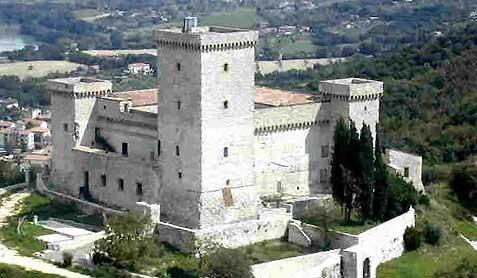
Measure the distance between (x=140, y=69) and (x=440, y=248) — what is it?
3738 inches

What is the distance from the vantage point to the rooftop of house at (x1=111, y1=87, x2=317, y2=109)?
54.6m

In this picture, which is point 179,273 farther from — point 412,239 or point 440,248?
point 440,248

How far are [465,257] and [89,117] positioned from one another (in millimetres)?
17799

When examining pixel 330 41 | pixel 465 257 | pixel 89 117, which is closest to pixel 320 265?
pixel 465 257

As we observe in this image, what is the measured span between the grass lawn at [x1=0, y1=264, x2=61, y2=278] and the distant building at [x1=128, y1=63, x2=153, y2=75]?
316 ft

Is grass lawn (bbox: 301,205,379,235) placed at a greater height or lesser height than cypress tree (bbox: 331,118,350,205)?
lesser

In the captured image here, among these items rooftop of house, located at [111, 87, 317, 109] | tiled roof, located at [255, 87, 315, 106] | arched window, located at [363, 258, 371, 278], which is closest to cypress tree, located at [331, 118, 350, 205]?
arched window, located at [363, 258, 371, 278]

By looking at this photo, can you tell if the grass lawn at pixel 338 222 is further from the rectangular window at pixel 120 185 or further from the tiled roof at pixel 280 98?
the rectangular window at pixel 120 185

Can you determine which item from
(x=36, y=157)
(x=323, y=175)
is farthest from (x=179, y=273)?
(x=36, y=157)

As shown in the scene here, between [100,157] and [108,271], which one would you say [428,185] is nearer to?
[100,157]

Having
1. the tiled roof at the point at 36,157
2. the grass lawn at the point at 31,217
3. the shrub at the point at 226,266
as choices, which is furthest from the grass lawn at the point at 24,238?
the tiled roof at the point at 36,157

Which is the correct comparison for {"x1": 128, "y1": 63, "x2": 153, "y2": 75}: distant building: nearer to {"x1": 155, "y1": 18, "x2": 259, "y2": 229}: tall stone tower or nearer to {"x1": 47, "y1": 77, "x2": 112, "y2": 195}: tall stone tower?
{"x1": 47, "y1": 77, "x2": 112, "y2": 195}: tall stone tower

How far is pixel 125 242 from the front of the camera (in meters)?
46.1

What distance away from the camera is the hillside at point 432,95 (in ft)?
220
